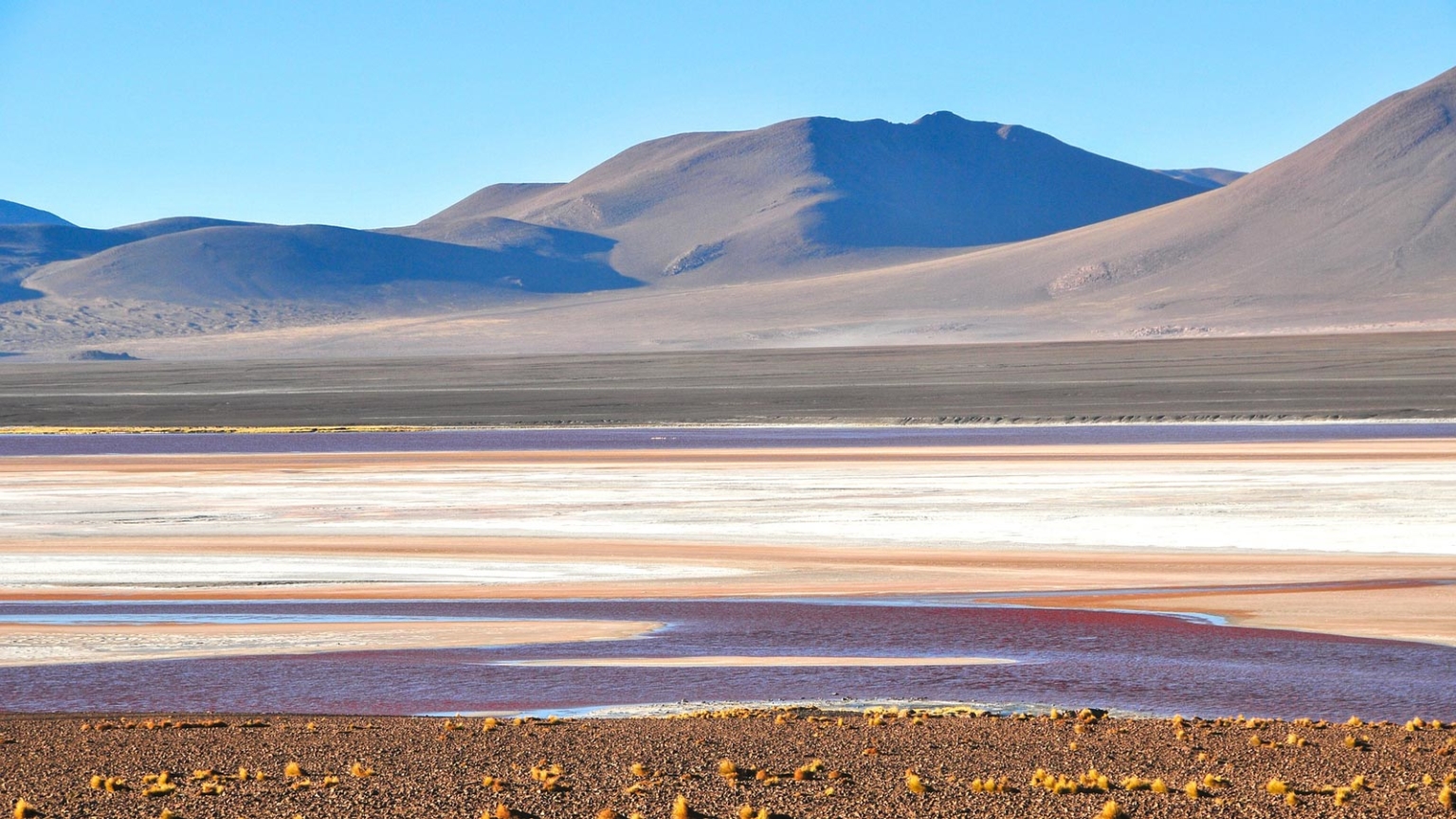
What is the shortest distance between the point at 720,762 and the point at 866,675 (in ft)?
11.3

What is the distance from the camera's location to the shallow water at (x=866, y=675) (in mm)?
10742

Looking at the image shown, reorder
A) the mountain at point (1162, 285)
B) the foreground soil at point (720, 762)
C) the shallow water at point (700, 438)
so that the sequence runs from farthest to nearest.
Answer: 1. the mountain at point (1162, 285)
2. the shallow water at point (700, 438)
3. the foreground soil at point (720, 762)

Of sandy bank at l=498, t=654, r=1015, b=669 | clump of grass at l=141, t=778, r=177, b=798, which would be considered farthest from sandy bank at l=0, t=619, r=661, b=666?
clump of grass at l=141, t=778, r=177, b=798

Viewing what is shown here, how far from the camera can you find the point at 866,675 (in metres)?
11.6

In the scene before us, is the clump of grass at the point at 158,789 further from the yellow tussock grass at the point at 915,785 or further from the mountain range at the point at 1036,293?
the mountain range at the point at 1036,293

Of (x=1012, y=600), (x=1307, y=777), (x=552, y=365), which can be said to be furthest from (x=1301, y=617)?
(x=552, y=365)

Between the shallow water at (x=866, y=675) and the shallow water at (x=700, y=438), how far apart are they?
22.4 meters

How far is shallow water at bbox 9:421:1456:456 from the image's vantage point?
3656 centimetres

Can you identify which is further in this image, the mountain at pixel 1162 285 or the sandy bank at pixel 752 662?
the mountain at pixel 1162 285

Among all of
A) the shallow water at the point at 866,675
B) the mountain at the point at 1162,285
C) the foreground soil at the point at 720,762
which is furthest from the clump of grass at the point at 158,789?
the mountain at the point at 1162,285

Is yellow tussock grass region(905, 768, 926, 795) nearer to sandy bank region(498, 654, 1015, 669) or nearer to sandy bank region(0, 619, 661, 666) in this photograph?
sandy bank region(498, 654, 1015, 669)

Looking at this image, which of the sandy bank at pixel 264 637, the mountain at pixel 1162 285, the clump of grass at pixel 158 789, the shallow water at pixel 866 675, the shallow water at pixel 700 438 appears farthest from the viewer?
the mountain at pixel 1162 285

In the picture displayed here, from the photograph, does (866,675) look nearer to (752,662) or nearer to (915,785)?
(752,662)

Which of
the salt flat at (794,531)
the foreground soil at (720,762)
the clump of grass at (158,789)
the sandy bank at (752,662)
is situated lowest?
the salt flat at (794,531)
